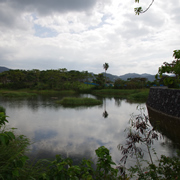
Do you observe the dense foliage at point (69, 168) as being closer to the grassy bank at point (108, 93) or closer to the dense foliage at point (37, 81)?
the grassy bank at point (108, 93)

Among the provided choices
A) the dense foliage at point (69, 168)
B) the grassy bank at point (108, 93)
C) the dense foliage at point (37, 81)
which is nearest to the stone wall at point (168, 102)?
the grassy bank at point (108, 93)

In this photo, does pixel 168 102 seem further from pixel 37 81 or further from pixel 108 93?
pixel 37 81

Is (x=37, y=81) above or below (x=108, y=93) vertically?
above

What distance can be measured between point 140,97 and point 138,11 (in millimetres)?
25937

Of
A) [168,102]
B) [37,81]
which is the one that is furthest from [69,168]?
[37,81]

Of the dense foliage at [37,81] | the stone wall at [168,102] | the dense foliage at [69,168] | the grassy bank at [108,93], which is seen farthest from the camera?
the dense foliage at [37,81]

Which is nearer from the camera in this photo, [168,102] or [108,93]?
[168,102]

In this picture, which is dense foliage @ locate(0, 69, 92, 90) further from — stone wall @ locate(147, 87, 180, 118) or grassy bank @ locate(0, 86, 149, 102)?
stone wall @ locate(147, 87, 180, 118)

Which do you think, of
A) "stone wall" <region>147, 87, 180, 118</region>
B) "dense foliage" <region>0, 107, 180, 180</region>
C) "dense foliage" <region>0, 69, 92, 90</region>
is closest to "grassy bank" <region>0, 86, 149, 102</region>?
"dense foliage" <region>0, 69, 92, 90</region>

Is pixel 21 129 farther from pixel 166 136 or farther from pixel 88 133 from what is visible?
pixel 166 136

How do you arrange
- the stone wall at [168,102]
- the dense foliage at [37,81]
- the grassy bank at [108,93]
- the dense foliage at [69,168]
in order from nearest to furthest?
the dense foliage at [69,168], the stone wall at [168,102], the grassy bank at [108,93], the dense foliage at [37,81]

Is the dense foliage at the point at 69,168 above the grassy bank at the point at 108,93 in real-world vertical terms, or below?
above

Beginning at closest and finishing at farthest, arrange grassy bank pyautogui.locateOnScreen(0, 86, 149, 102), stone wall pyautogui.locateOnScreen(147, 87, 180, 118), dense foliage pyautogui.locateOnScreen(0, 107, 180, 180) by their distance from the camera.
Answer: dense foliage pyautogui.locateOnScreen(0, 107, 180, 180), stone wall pyautogui.locateOnScreen(147, 87, 180, 118), grassy bank pyautogui.locateOnScreen(0, 86, 149, 102)

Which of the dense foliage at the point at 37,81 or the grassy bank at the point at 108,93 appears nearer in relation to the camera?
the grassy bank at the point at 108,93
